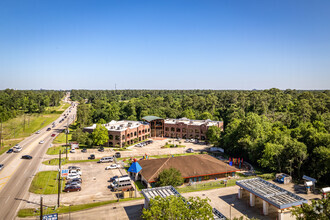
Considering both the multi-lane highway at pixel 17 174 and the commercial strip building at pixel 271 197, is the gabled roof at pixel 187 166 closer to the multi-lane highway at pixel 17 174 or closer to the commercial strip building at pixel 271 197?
the commercial strip building at pixel 271 197

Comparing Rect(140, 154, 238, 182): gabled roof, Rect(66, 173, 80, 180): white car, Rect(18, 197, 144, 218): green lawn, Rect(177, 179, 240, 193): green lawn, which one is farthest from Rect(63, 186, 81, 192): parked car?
Rect(177, 179, 240, 193): green lawn

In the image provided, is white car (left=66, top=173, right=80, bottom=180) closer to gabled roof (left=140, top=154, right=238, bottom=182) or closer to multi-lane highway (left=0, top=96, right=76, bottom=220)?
multi-lane highway (left=0, top=96, right=76, bottom=220)

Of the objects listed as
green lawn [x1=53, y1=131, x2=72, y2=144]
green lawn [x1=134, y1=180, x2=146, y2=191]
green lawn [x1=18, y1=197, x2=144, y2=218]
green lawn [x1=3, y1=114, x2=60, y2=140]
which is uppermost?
green lawn [x1=3, y1=114, x2=60, y2=140]

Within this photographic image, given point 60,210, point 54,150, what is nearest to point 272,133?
point 60,210

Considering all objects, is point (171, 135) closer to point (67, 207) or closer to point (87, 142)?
point (87, 142)

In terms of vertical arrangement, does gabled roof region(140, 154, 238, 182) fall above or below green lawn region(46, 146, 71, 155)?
above
